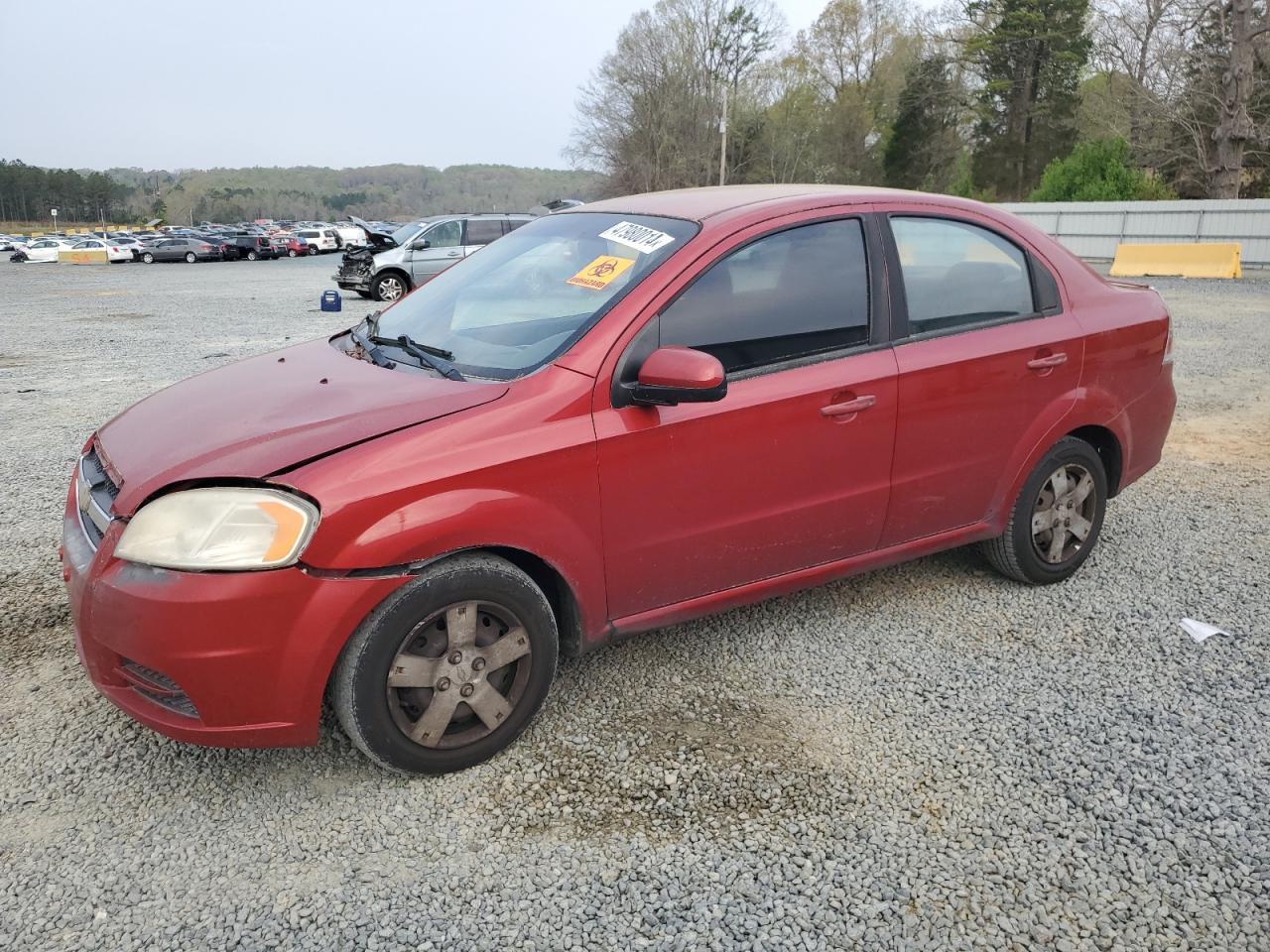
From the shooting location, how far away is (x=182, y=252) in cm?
4150

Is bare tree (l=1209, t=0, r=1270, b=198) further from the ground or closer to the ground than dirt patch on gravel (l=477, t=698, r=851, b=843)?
further from the ground

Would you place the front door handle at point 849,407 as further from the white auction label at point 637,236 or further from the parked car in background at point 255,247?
the parked car in background at point 255,247

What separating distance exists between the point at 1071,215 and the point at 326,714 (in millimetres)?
27524

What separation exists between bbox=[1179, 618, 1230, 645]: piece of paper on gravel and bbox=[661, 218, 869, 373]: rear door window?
179 cm

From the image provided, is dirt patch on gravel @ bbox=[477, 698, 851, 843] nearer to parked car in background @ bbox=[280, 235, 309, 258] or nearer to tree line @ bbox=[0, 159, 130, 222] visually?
parked car in background @ bbox=[280, 235, 309, 258]

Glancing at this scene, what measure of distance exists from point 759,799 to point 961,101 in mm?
56881

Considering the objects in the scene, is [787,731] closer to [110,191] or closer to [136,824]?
[136,824]

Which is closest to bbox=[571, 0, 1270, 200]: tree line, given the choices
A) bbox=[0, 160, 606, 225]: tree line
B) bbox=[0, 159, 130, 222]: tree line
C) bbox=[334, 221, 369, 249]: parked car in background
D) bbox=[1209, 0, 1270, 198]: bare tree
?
bbox=[1209, 0, 1270, 198]: bare tree

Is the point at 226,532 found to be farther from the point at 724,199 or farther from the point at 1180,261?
the point at 1180,261

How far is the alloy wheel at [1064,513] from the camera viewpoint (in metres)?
3.94

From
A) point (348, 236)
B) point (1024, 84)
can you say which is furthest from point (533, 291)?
point (1024, 84)

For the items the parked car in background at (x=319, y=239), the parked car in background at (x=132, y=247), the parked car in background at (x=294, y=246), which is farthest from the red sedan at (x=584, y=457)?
the parked car in background at (x=132, y=247)

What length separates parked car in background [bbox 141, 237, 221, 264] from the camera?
4156cm

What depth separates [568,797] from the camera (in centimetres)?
269
